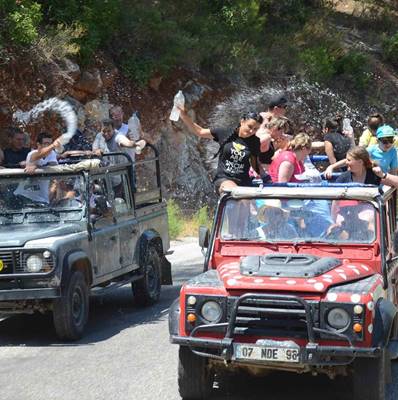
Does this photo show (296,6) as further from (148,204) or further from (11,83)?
(148,204)

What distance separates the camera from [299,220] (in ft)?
25.5

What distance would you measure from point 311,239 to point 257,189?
682 millimetres

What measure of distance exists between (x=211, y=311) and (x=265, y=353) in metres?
0.52

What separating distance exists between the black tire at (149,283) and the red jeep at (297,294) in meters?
3.88

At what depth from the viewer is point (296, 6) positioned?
1193 inches

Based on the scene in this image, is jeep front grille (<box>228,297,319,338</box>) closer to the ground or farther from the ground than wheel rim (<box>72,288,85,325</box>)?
farther from the ground

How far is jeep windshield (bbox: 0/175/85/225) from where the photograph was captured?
403 inches

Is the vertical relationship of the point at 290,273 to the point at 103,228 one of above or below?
above

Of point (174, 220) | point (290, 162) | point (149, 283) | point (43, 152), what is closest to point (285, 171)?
point (290, 162)

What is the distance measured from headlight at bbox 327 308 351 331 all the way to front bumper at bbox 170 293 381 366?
2.7 inches

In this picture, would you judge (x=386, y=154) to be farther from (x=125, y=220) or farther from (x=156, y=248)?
(x=125, y=220)

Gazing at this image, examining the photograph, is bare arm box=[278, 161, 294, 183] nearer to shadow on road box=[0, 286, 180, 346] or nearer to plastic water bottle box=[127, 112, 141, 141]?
shadow on road box=[0, 286, 180, 346]

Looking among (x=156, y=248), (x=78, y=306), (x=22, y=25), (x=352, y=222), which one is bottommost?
(x=78, y=306)

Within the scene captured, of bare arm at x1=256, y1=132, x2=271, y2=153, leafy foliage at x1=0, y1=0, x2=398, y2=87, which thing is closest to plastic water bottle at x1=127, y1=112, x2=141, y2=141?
bare arm at x1=256, y1=132, x2=271, y2=153
